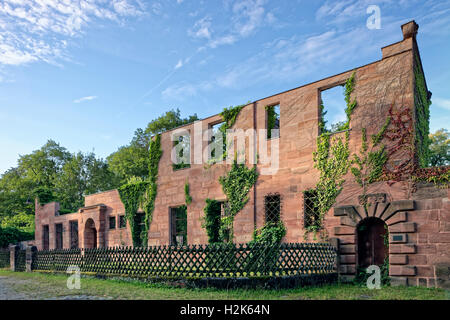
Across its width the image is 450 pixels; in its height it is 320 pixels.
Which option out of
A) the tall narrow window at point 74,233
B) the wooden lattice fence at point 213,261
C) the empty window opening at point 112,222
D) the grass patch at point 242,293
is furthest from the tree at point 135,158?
the grass patch at point 242,293

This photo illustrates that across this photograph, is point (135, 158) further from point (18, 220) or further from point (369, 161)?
point (369, 161)

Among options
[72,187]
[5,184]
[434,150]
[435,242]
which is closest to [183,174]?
[435,242]

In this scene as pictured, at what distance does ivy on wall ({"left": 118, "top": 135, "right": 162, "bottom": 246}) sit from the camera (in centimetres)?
2208

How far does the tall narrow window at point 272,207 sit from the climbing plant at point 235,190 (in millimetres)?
1010

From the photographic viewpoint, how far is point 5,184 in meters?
50.6

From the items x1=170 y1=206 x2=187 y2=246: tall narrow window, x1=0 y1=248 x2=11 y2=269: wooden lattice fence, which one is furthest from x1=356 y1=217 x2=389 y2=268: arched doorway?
x1=0 y1=248 x2=11 y2=269: wooden lattice fence

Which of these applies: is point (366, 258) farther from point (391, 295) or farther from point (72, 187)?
point (72, 187)

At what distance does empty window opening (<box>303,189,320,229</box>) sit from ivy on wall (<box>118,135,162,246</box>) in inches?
390

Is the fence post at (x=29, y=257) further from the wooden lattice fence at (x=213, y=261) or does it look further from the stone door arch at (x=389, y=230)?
the stone door arch at (x=389, y=230)

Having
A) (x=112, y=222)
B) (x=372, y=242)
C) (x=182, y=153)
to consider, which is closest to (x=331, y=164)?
(x=372, y=242)

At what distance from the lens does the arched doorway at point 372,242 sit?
1273cm

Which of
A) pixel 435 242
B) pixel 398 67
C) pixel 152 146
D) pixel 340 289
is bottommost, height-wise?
pixel 340 289

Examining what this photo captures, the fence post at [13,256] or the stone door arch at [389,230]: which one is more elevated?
the stone door arch at [389,230]

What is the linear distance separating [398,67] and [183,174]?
11.5 metres
